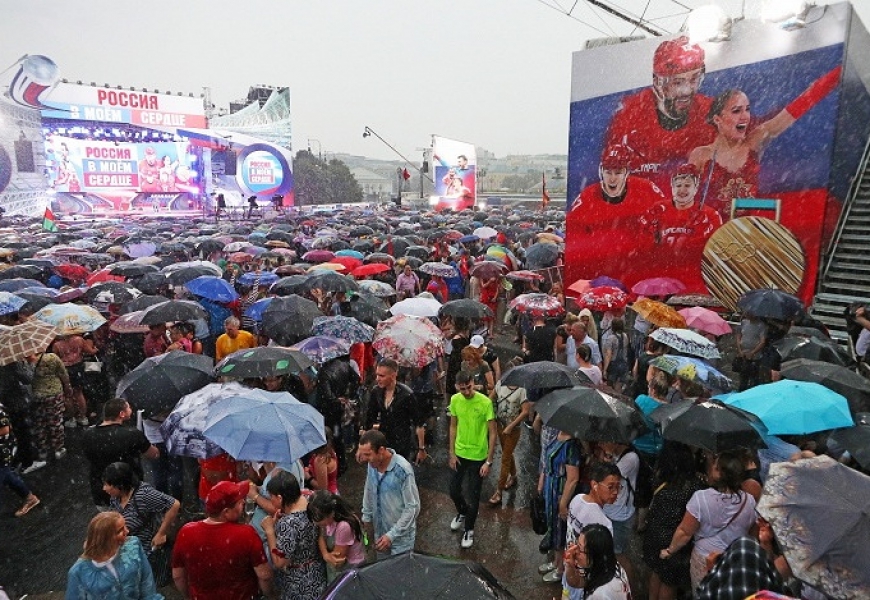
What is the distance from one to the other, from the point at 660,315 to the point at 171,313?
20.0 ft

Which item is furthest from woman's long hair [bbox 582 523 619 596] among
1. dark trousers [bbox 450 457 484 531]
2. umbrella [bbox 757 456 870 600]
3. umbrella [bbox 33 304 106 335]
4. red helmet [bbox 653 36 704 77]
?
red helmet [bbox 653 36 704 77]

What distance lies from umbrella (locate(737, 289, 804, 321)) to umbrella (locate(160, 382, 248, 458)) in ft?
20.8

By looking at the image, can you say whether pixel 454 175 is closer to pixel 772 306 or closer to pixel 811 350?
pixel 772 306

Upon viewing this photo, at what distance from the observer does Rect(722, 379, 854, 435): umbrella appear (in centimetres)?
435

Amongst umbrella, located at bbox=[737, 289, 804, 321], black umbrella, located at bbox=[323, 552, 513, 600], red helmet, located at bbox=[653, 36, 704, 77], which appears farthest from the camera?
red helmet, located at bbox=[653, 36, 704, 77]

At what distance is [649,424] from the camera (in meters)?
4.62

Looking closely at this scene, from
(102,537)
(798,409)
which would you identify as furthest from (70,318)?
(798,409)

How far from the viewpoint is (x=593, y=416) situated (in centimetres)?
419

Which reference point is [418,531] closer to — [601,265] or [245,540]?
[245,540]

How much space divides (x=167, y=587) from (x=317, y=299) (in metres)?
5.57

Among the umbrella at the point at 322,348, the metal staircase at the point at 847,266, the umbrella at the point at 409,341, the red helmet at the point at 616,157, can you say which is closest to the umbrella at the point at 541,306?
the umbrella at the point at 409,341

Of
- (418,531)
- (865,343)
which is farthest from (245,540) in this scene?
(865,343)

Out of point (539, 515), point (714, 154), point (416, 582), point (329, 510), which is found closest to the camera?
point (416, 582)

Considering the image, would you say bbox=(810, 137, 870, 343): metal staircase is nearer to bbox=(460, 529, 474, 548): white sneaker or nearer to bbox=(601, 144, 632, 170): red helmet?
bbox=(601, 144, 632, 170): red helmet
